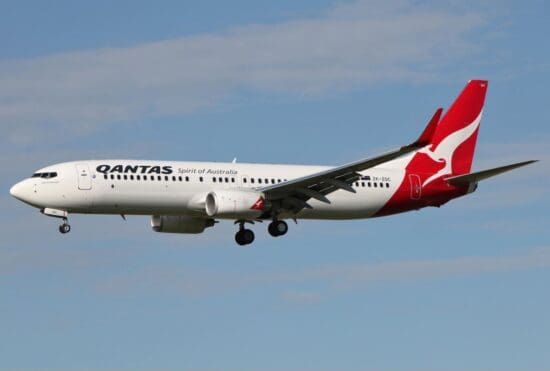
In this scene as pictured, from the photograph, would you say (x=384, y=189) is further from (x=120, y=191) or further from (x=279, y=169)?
(x=120, y=191)

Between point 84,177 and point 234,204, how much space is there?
265 inches

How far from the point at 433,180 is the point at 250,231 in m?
9.65

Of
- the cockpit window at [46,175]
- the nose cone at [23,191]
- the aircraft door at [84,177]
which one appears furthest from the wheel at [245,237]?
the nose cone at [23,191]

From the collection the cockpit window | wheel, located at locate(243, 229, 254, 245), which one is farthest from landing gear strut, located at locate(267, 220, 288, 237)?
the cockpit window

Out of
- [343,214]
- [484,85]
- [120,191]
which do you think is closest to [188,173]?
[120,191]

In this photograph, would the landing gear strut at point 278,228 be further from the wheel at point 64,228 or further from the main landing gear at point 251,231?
the wheel at point 64,228

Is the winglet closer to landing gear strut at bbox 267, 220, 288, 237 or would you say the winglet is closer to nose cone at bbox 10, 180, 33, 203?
landing gear strut at bbox 267, 220, 288, 237

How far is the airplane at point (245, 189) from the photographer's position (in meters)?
61.2

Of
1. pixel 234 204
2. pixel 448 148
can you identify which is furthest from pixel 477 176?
pixel 234 204

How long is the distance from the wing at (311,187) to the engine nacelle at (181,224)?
4176 millimetres

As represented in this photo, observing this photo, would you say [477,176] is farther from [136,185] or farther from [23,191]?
[23,191]

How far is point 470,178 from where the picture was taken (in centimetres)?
6681

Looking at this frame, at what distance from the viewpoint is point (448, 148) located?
70.6 metres

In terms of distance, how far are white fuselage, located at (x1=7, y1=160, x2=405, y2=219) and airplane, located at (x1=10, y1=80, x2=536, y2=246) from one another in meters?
0.04
